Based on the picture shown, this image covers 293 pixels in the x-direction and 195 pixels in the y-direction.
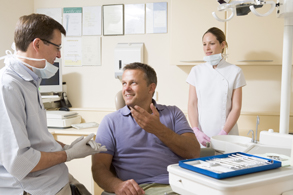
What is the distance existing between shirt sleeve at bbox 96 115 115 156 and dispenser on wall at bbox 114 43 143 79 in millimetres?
1774

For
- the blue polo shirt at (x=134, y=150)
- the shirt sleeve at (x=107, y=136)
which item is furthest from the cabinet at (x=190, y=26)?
the shirt sleeve at (x=107, y=136)

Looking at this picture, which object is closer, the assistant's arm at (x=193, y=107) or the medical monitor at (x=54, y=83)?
the assistant's arm at (x=193, y=107)

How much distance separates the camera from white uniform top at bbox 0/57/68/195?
3.93 feet

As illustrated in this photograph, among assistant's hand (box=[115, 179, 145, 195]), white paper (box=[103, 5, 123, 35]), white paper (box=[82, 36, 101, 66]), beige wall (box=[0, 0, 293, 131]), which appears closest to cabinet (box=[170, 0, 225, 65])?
beige wall (box=[0, 0, 293, 131])

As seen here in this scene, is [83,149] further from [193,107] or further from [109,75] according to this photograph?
[109,75]

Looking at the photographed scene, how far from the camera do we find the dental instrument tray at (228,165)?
2.79 ft

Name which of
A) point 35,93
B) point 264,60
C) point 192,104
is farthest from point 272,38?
point 35,93

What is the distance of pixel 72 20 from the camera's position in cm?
363

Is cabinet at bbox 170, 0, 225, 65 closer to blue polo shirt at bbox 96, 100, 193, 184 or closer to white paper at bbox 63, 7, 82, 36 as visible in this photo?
white paper at bbox 63, 7, 82, 36

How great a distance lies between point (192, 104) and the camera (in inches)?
98.7

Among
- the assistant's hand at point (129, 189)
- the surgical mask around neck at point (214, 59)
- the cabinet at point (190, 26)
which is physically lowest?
the assistant's hand at point (129, 189)

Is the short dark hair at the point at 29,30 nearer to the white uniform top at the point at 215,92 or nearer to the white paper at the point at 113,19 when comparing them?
the white uniform top at the point at 215,92

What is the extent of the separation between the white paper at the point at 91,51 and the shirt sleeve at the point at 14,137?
7.80 feet

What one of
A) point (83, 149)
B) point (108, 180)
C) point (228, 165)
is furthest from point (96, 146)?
point (228, 165)
